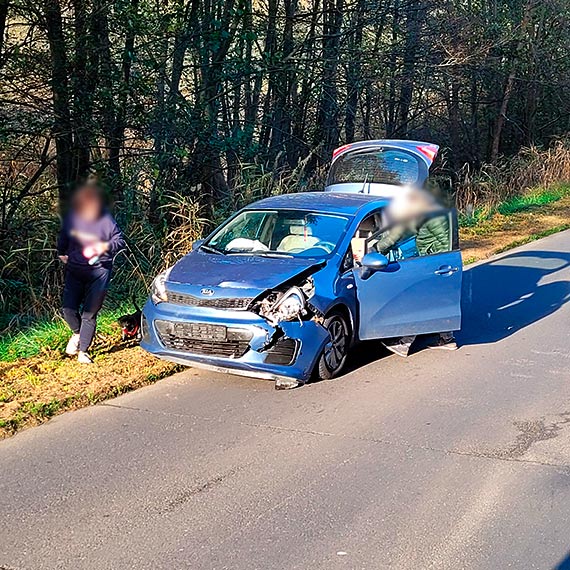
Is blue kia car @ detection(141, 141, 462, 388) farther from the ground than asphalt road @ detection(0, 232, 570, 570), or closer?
farther from the ground

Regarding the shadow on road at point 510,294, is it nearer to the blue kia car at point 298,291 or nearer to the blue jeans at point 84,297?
the blue kia car at point 298,291

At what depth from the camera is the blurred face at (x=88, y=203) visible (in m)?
8.21

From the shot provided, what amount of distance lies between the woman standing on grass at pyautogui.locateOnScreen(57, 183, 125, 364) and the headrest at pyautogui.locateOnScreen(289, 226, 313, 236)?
1.71 meters

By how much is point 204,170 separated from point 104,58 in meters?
3.15

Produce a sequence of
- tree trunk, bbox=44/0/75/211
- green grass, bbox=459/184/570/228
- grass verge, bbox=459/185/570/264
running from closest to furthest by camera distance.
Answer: tree trunk, bbox=44/0/75/211, grass verge, bbox=459/185/570/264, green grass, bbox=459/184/570/228

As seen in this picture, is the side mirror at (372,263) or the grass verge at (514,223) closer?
the side mirror at (372,263)

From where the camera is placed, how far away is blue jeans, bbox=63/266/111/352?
763 centimetres

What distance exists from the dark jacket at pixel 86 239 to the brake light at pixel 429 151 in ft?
17.5

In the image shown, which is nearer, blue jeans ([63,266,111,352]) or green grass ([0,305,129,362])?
blue jeans ([63,266,111,352])

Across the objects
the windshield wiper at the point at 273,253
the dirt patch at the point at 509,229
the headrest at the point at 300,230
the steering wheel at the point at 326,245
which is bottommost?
the dirt patch at the point at 509,229

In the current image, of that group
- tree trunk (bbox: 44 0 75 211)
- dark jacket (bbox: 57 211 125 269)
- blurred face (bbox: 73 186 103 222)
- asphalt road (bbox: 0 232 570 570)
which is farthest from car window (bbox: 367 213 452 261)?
tree trunk (bbox: 44 0 75 211)

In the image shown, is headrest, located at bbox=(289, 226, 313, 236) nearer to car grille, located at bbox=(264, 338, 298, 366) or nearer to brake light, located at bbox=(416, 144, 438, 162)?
car grille, located at bbox=(264, 338, 298, 366)

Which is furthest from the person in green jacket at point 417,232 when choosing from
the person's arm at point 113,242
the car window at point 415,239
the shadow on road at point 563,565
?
the shadow on road at point 563,565

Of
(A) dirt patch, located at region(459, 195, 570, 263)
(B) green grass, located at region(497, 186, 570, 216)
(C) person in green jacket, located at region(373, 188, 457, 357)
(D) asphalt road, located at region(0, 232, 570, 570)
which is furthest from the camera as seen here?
(B) green grass, located at region(497, 186, 570, 216)
